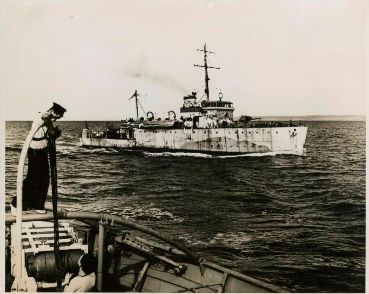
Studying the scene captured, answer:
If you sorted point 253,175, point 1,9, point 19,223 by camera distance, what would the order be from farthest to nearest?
point 253,175
point 1,9
point 19,223

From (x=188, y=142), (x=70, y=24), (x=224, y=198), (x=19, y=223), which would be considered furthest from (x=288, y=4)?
(x=188, y=142)

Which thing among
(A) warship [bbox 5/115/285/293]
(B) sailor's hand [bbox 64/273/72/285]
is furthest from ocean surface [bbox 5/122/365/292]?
(B) sailor's hand [bbox 64/273/72/285]

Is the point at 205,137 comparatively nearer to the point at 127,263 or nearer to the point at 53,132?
the point at 127,263

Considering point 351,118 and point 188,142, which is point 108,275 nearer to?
point 351,118

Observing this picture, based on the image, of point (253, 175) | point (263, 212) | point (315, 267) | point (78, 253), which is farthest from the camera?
point (253, 175)

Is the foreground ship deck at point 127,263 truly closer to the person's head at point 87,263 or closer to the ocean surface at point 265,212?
the person's head at point 87,263
